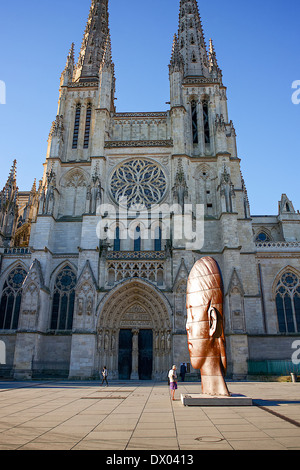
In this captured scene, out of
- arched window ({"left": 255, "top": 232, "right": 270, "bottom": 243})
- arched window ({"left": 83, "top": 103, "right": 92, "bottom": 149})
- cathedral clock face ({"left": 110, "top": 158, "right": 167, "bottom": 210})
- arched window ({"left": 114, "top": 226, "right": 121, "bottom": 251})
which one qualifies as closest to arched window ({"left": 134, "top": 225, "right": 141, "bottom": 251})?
arched window ({"left": 114, "top": 226, "right": 121, "bottom": 251})

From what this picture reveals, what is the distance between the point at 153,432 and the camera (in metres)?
5.52

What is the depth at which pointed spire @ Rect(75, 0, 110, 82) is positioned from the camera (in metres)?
32.4

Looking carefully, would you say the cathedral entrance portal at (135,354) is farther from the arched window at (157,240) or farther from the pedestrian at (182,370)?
the arched window at (157,240)

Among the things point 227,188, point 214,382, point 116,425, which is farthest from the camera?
point 227,188

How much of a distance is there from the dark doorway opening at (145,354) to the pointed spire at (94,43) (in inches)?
927

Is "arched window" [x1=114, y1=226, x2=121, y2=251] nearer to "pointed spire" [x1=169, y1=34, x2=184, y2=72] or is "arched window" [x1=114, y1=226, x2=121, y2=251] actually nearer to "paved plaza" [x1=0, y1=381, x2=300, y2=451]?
"pointed spire" [x1=169, y1=34, x2=184, y2=72]

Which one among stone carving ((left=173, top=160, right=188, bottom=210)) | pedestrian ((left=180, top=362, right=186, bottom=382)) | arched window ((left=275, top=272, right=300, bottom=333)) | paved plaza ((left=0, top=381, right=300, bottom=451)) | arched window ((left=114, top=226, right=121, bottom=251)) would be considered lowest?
paved plaza ((left=0, top=381, right=300, bottom=451))

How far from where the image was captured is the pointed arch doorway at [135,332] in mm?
20906

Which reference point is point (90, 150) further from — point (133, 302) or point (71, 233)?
point (133, 302)

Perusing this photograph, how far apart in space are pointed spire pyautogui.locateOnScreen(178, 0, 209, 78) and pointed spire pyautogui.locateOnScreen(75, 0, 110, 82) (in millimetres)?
7852

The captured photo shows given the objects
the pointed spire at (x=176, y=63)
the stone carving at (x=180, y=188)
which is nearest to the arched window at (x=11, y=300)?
the stone carving at (x=180, y=188)

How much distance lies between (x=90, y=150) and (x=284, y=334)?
19.7m
